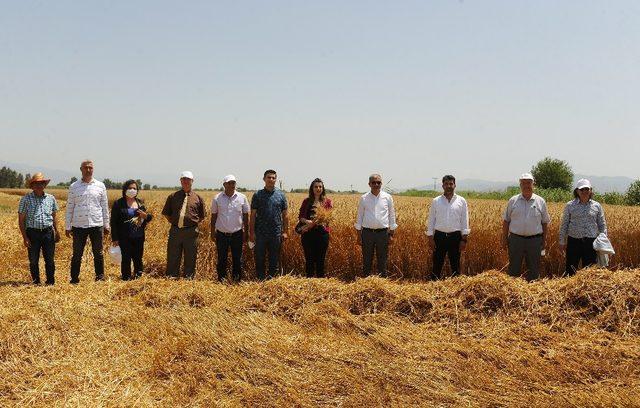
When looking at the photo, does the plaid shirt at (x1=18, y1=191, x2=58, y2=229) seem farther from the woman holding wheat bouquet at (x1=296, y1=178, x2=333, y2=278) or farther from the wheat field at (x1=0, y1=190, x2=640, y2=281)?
the woman holding wheat bouquet at (x1=296, y1=178, x2=333, y2=278)

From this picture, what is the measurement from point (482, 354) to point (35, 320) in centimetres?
419

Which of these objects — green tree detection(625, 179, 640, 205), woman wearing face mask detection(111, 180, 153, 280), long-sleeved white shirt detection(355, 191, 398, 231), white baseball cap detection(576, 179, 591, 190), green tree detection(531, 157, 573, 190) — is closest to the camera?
white baseball cap detection(576, 179, 591, 190)

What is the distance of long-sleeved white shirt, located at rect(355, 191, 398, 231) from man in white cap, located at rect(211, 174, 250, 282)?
1.65 meters

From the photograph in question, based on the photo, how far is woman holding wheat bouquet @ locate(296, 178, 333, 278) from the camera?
6.99 meters

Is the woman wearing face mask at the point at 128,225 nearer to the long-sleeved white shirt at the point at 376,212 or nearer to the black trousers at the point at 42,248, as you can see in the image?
the black trousers at the point at 42,248

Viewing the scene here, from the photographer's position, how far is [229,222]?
7.17m

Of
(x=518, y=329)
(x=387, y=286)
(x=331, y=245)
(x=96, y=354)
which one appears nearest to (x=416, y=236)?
(x=331, y=245)

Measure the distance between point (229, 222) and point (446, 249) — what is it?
307 cm

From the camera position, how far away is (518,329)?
5.03m

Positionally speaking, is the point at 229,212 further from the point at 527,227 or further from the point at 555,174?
the point at 555,174

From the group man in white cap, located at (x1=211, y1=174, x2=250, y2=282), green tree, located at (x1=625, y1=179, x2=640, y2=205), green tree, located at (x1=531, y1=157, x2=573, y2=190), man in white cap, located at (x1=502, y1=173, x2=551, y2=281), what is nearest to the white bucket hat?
man in white cap, located at (x1=211, y1=174, x2=250, y2=282)

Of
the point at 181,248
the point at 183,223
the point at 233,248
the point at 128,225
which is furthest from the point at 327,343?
the point at 128,225

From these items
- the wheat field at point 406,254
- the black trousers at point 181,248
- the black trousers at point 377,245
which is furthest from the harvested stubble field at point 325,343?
the wheat field at point 406,254

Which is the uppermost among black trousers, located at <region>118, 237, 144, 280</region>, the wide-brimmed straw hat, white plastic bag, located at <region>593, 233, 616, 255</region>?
the wide-brimmed straw hat
